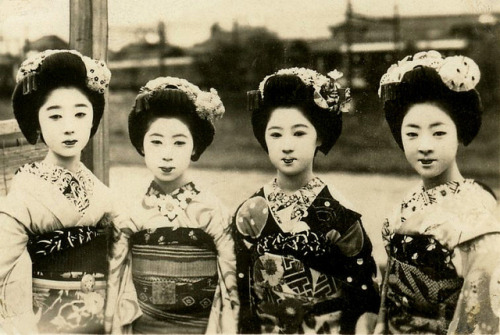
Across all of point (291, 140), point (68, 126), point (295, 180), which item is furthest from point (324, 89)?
point (68, 126)

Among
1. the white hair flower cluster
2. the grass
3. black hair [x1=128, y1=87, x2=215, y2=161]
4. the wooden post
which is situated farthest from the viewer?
the wooden post

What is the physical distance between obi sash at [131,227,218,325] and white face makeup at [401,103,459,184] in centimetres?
107

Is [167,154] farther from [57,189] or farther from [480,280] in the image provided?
[480,280]

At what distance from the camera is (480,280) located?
283 centimetres

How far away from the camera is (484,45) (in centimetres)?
294

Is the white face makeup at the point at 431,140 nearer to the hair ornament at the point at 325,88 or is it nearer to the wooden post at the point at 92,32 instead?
the hair ornament at the point at 325,88

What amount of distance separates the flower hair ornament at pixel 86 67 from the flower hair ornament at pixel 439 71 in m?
1.35

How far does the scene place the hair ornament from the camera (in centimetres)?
297

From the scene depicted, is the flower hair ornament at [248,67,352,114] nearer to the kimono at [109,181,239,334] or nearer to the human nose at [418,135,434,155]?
the human nose at [418,135,434,155]

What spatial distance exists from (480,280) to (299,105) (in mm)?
1144

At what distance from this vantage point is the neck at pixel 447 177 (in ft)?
9.56

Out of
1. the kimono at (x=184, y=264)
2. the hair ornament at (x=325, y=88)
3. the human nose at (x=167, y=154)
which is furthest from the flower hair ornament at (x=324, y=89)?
the kimono at (x=184, y=264)

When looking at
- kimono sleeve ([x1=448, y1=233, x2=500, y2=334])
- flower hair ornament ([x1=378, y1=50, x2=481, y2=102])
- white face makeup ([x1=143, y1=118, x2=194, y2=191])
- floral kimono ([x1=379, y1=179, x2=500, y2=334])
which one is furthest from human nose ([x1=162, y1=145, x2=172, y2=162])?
kimono sleeve ([x1=448, y1=233, x2=500, y2=334])

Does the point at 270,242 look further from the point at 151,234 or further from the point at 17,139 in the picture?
the point at 17,139
